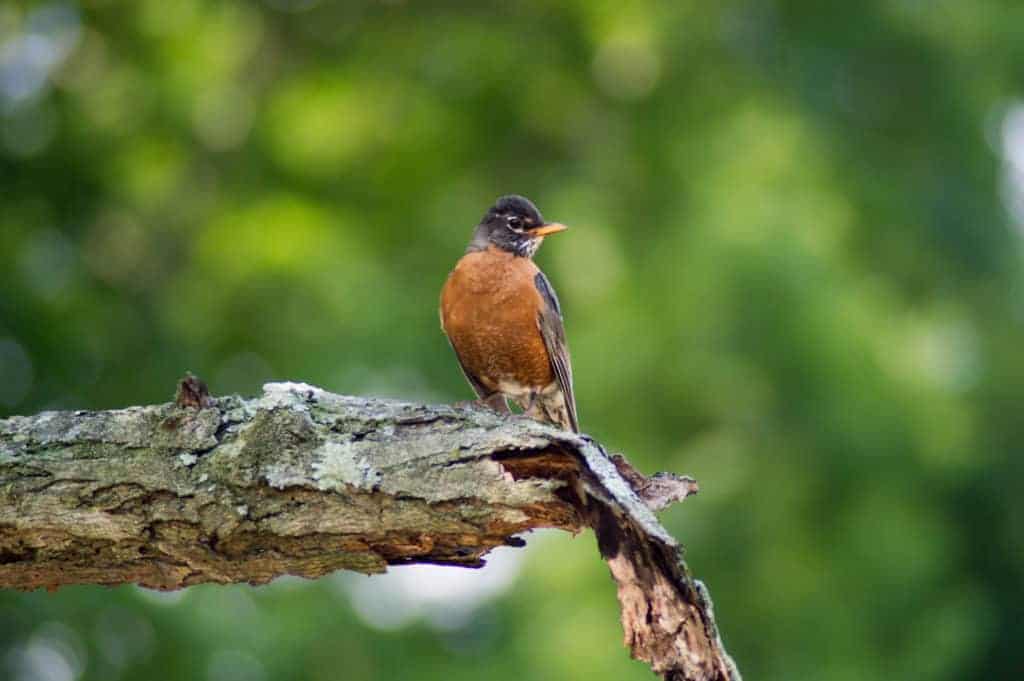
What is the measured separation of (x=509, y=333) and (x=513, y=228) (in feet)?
2.60

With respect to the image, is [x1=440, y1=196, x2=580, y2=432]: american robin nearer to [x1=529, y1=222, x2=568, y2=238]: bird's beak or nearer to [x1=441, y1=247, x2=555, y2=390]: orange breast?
[x1=441, y1=247, x2=555, y2=390]: orange breast

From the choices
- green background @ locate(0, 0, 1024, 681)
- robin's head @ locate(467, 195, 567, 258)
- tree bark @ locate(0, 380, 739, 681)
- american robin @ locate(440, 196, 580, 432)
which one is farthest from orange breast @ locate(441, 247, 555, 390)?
tree bark @ locate(0, 380, 739, 681)

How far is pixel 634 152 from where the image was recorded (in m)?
10.3

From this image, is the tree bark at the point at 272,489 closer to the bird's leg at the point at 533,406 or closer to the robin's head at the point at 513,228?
the bird's leg at the point at 533,406

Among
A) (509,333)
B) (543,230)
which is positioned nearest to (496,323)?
(509,333)

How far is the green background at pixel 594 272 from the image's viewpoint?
808 cm

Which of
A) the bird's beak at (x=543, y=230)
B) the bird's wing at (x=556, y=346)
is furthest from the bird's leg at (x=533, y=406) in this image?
the bird's beak at (x=543, y=230)

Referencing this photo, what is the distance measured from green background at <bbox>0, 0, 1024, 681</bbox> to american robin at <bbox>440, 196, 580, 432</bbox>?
5.41 ft

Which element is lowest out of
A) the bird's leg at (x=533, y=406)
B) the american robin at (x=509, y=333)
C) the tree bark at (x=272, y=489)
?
the tree bark at (x=272, y=489)

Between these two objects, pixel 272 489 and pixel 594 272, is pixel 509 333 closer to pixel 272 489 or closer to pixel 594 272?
pixel 272 489

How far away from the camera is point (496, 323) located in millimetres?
6301

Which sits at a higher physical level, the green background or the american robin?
the green background

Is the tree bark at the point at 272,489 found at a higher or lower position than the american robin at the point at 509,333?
lower

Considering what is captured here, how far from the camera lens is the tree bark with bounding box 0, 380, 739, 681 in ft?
11.2
